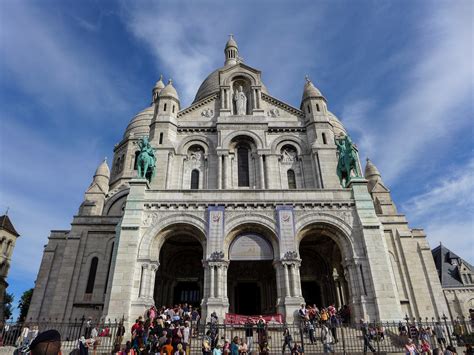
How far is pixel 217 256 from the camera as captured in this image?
1758 cm

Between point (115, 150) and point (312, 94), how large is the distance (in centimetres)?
2187

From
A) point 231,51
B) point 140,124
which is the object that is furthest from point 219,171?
point 231,51

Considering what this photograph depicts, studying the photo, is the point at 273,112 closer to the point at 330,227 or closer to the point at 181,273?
the point at 330,227

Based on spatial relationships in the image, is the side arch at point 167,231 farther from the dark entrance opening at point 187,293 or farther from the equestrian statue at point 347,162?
the equestrian statue at point 347,162

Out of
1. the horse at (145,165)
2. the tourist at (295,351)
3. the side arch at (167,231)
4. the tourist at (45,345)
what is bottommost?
the tourist at (295,351)

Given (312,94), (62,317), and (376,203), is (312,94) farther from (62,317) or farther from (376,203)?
(62,317)

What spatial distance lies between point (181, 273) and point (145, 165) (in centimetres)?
775

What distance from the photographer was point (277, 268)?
1767 cm

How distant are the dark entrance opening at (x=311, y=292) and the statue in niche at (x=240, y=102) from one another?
1460 cm

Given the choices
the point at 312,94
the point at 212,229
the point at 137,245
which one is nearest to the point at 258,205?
the point at 212,229

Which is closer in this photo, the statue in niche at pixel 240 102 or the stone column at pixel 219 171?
the stone column at pixel 219 171

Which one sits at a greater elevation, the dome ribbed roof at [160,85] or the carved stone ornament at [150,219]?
the dome ribbed roof at [160,85]

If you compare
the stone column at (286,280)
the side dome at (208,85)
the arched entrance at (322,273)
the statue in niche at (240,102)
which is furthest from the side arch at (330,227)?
the side dome at (208,85)

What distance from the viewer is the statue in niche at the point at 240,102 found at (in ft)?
93.9
